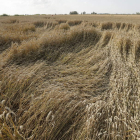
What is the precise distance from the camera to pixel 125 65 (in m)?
2.84

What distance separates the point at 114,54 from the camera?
3412 mm

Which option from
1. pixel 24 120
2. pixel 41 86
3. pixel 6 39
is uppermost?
pixel 6 39

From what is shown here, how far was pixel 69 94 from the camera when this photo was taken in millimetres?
1875

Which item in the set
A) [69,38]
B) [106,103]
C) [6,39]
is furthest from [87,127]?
[6,39]

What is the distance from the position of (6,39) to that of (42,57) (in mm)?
1947

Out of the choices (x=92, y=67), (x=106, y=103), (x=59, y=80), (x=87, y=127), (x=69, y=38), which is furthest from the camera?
(x=69, y=38)

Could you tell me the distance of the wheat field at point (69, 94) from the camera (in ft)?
4.42

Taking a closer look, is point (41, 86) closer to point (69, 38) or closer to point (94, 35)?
point (69, 38)

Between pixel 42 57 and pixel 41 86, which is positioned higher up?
pixel 42 57

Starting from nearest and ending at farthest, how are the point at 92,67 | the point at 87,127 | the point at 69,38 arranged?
the point at 87,127
the point at 92,67
the point at 69,38

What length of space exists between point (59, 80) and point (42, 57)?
1320 millimetres

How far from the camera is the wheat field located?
53.1 inches

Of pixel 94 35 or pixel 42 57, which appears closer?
pixel 42 57

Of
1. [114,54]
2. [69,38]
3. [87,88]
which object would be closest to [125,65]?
[114,54]
